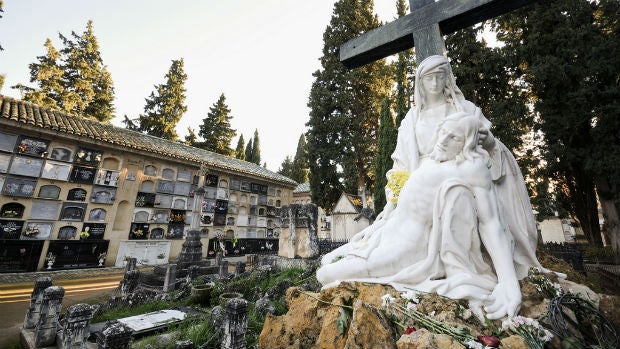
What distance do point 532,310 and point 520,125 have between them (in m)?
13.9

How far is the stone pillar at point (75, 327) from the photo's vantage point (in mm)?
3625

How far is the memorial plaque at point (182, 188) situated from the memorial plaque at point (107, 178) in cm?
346

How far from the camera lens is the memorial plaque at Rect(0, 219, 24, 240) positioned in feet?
38.7

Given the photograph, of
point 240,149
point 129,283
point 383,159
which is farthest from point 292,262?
point 240,149

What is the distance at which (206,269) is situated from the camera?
11.7 metres

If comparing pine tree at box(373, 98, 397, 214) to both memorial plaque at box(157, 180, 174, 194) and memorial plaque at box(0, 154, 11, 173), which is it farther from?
memorial plaque at box(0, 154, 11, 173)

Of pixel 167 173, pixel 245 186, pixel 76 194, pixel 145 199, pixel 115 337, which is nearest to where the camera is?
pixel 115 337

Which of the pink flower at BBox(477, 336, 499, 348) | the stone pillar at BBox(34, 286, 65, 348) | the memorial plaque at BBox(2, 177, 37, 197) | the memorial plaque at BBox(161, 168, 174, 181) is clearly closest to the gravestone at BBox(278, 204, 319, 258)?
the stone pillar at BBox(34, 286, 65, 348)

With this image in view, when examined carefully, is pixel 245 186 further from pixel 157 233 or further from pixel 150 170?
pixel 157 233

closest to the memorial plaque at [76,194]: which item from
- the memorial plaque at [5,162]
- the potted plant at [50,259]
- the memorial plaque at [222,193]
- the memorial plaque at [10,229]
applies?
the memorial plaque at [10,229]

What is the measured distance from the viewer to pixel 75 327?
3680 mm

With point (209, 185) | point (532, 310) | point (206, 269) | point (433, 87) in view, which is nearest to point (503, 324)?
point (532, 310)

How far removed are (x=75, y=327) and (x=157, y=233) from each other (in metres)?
14.8

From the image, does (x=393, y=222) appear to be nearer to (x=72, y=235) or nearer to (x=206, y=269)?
(x=206, y=269)
